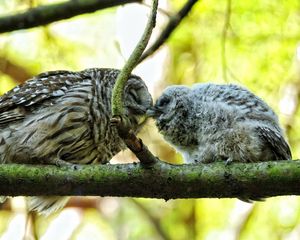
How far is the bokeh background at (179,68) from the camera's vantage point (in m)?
6.33

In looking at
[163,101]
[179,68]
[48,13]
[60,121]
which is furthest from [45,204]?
[179,68]

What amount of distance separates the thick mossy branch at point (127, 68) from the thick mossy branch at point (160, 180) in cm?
42

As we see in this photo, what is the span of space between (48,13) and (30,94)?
2.26 feet

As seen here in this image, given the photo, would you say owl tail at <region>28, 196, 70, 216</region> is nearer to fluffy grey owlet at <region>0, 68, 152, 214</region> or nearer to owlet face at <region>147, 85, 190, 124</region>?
fluffy grey owlet at <region>0, 68, 152, 214</region>

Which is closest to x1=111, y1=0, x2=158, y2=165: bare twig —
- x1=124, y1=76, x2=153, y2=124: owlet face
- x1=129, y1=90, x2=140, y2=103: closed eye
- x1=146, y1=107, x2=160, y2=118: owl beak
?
x1=146, y1=107, x2=160, y2=118: owl beak

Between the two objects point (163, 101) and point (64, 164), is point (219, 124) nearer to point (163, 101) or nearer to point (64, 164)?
point (163, 101)

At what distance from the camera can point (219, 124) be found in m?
3.96

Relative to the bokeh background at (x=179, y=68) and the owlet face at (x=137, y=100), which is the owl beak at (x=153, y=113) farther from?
the bokeh background at (x=179, y=68)

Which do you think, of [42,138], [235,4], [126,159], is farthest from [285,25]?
[42,138]

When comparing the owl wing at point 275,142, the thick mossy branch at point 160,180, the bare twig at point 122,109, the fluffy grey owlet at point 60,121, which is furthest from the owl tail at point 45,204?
the owl wing at point 275,142

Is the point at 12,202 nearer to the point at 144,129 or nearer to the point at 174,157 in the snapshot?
the point at 174,157

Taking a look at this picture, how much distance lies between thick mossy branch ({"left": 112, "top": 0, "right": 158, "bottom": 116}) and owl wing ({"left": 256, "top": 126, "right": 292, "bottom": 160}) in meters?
0.83

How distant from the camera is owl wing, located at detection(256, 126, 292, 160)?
374 cm

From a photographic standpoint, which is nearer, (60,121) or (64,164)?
(64,164)
